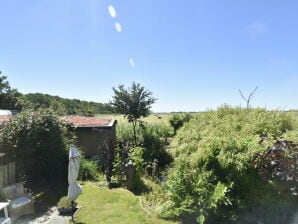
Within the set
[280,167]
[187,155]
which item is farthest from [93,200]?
[280,167]

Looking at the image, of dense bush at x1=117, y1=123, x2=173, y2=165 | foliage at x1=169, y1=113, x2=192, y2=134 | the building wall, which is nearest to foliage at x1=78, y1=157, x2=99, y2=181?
dense bush at x1=117, y1=123, x2=173, y2=165

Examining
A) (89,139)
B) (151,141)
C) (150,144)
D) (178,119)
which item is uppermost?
(178,119)

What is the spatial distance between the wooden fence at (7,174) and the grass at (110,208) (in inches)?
96.2

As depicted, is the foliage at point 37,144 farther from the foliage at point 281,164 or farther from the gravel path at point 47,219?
the foliage at point 281,164

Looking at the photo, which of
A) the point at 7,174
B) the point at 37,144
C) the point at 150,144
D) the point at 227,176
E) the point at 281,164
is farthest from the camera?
the point at 150,144

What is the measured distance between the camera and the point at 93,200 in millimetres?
10047

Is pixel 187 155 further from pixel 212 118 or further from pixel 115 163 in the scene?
pixel 115 163

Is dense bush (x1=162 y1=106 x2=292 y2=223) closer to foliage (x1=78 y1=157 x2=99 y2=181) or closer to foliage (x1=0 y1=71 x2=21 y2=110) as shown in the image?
foliage (x1=78 y1=157 x2=99 y2=181)

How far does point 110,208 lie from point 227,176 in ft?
13.2

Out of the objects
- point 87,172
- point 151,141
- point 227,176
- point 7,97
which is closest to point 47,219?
point 87,172

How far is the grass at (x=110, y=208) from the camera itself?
8047 mm

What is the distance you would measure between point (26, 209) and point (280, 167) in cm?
724

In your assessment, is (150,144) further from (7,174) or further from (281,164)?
(281,164)

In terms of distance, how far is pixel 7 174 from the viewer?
974cm
